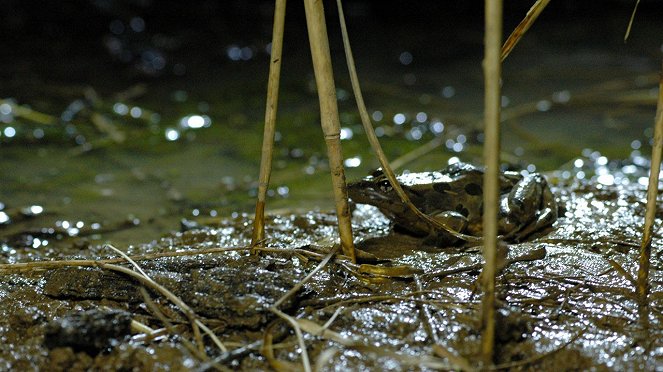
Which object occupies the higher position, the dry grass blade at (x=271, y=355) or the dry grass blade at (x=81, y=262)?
the dry grass blade at (x=81, y=262)

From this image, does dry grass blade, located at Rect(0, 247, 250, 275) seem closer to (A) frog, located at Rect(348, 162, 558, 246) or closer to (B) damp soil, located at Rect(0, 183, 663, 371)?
(B) damp soil, located at Rect(0, 183, 663, 371)

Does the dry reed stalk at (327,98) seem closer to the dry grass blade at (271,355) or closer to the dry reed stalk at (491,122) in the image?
the dry grass blade at (271,355)

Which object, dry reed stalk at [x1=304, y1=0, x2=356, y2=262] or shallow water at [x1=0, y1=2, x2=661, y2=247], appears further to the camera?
shallow water at [x1=0, y1=2, x2=661, y2=247]

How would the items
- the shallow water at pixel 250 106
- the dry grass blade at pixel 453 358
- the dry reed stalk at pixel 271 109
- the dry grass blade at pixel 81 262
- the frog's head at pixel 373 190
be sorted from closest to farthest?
the dry grass blade at pixel 453 358 < the dry reed stalk at pixel 271 109 < the dry grass blade at pixel 81 262 < the frog's head at pixel 373 190 < the shallow water at pixel 250 106

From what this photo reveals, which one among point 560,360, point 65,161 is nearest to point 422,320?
point 560,360

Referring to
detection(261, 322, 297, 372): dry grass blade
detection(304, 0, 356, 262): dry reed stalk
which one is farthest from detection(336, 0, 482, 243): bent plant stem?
detection(261, 322, 297, 372): dry grass blade

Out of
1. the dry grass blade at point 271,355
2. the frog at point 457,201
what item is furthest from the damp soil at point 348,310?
the frog at point 457,201

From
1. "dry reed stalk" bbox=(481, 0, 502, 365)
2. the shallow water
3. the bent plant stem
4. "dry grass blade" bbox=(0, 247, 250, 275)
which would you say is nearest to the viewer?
"dry reed stalk" bbox=(481, 0, 502, 365)

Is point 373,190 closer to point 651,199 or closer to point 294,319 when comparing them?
point 294,319
